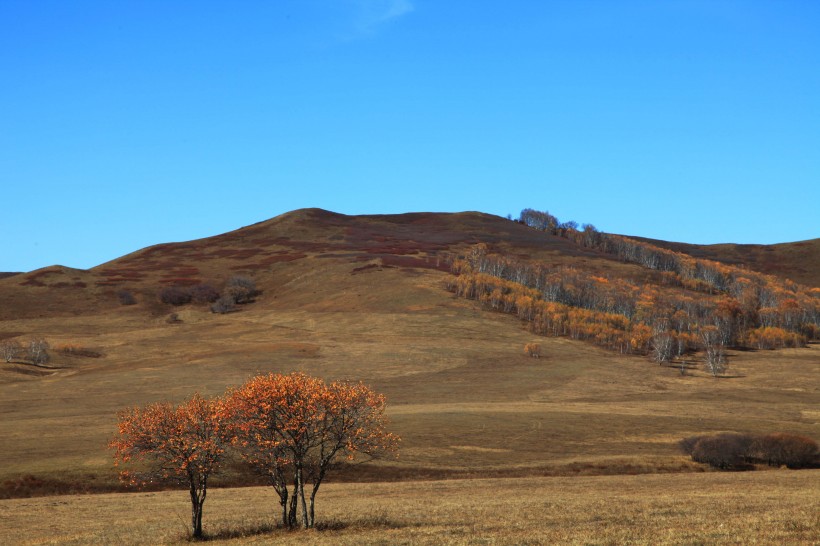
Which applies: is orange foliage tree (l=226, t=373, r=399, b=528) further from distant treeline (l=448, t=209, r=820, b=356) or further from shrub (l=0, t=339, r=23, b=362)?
distant treeline (l=448, t=209, r=820, b=356)

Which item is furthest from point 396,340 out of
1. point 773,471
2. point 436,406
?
point 773,471

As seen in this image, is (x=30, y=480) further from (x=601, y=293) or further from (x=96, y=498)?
(x=601, y=293)

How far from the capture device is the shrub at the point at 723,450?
6912cm

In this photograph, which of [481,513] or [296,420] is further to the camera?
[481,513]

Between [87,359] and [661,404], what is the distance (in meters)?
100

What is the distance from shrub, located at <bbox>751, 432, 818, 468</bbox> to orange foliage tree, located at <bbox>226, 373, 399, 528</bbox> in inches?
1830

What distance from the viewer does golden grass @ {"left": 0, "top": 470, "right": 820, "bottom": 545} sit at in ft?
104

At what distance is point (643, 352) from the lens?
160m

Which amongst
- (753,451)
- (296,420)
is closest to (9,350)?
(296,420)

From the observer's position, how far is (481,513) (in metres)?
41.0

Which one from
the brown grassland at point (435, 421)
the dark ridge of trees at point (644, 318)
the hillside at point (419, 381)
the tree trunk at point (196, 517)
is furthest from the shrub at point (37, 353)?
the tree trunk at point (196, 517)

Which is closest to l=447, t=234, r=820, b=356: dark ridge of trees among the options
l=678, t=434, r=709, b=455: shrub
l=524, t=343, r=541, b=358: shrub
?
l=524, t=343, r=541, b=358: shrub

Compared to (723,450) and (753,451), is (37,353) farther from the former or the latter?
(753,451)

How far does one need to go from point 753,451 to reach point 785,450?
2705 millimetres
